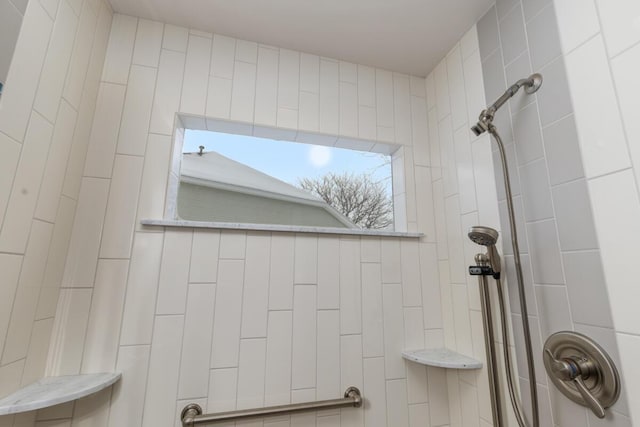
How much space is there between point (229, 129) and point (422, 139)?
103 cm

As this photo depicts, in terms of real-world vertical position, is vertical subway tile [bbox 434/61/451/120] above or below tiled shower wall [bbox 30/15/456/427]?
above

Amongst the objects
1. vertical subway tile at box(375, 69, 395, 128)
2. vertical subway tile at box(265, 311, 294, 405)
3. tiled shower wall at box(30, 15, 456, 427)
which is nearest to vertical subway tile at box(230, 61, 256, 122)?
tiled shower wall at box(30, 15, 456, 427)

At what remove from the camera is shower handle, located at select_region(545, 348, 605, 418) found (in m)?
0.74

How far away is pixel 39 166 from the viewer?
896 millimetres

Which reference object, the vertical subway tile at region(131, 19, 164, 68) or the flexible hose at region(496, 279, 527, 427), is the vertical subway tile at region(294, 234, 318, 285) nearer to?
the flexible hose at region(496, 279, 527, 427)

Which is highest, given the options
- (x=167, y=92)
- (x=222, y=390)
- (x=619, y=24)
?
(x=167, y=92)

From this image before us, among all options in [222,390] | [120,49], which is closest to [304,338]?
[222,390]

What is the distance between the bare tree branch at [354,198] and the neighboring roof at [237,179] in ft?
0.12

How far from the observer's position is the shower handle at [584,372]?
28.8 inches

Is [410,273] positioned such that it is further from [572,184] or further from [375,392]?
[572,184]

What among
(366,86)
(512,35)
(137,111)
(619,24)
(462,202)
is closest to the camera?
(619,24)

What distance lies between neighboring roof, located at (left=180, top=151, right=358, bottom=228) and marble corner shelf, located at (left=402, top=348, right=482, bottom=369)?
663 mm

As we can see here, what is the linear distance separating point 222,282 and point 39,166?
694 mm

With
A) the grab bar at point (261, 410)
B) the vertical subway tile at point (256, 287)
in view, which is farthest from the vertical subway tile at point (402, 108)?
the grab bar at point (261, 410)
